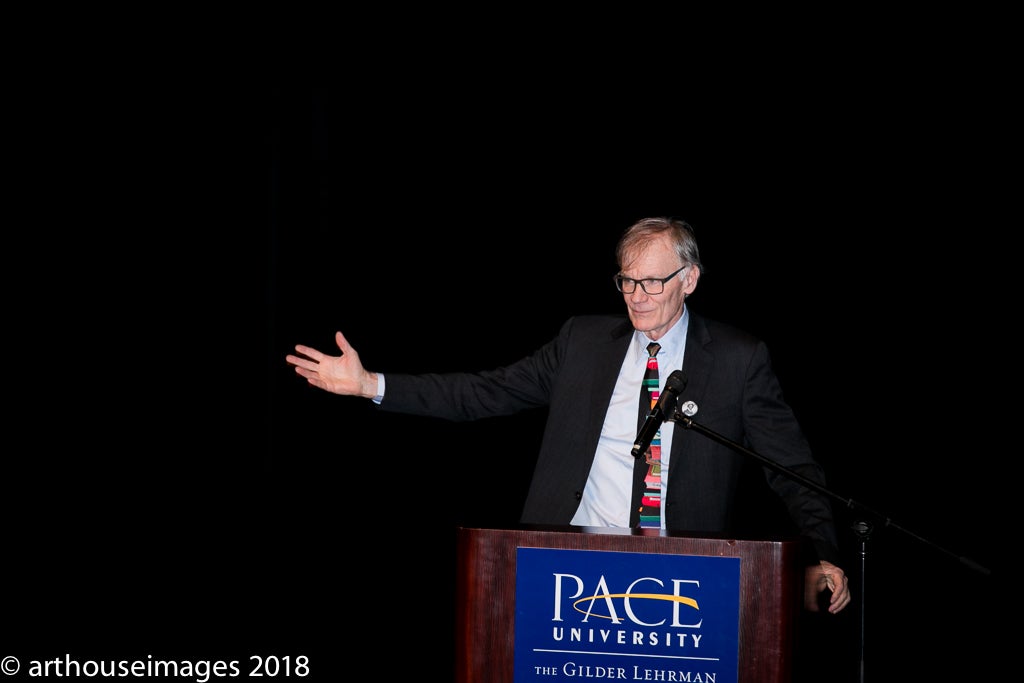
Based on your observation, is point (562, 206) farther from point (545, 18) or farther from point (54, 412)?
point (54, 412)

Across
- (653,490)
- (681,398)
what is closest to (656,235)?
(681,398)

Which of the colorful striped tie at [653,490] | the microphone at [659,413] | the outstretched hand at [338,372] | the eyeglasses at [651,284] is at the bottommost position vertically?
the colorful striped tie at [653,490]

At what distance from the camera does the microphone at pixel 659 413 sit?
202 centimetres

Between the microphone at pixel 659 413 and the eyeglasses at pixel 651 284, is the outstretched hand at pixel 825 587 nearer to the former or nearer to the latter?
the microphone at pixel 659 413

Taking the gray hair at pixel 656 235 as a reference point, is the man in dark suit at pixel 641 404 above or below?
below

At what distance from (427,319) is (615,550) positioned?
2.45m

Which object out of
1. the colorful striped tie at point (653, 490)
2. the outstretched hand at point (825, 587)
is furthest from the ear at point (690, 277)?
the outstretched hand at point (825, 587)

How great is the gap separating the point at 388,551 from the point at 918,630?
85.0 inches

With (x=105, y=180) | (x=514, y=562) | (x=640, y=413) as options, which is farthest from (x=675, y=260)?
(x=105, y=180)

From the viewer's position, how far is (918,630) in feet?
13.4

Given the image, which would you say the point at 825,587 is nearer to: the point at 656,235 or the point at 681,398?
the point at 681,398

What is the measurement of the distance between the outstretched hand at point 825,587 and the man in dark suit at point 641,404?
25 cm

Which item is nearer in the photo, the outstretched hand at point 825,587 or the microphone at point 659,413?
the microphone at point 659,413

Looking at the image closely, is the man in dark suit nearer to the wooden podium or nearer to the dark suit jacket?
the dark suit jacket
